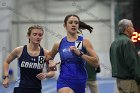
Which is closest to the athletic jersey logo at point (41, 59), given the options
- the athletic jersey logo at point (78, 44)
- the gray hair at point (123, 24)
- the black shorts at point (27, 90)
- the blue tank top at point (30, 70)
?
the blue tank top at point (30, 70)

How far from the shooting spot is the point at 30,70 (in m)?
5.71

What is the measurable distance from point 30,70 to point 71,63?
55 cm

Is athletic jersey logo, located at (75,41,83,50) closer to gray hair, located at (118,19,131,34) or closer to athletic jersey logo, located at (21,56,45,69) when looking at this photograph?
athletic jersey logo, located at (21,56,45,69)

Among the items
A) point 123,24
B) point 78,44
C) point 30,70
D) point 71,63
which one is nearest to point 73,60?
point 71,63

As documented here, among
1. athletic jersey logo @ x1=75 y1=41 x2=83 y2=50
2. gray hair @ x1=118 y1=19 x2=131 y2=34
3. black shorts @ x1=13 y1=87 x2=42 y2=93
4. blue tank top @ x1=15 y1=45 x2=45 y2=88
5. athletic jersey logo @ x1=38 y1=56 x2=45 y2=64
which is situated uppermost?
gray hair @ x1=118 y1=19 x2=131 y2=34

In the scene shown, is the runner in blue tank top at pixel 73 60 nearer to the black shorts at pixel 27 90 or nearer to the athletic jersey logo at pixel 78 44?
the athletic jersey logo at pixel 78 44

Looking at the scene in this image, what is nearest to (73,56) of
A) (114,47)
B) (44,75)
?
(44,75)

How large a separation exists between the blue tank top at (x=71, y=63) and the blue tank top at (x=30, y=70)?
304mm

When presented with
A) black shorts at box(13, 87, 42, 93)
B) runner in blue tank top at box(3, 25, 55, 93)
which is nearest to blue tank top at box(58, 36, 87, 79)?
runner in blue tank top at box(3, 25, 55, 93)

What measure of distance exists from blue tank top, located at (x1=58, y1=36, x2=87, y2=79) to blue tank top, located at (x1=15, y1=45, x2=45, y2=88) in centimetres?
30

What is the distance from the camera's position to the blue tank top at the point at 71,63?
562 centimetres

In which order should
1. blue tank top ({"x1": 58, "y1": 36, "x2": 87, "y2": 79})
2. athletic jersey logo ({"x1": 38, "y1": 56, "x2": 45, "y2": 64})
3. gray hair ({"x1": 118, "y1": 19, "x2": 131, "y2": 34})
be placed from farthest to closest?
gray hair ({"x1": 118, "y1": 19, "x2": 131, "y2": 34})
athletic jersey logo ({"x1": 38, "y1": 56, "x2": 45, "y2": 64})
blue tank top ({"x1": 58, "y1": 36, "x2": 87, "y2": 79})

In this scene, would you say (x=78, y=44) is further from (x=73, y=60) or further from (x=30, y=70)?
(x=30, y=70)

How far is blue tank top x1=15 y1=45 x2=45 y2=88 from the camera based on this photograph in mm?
5711
